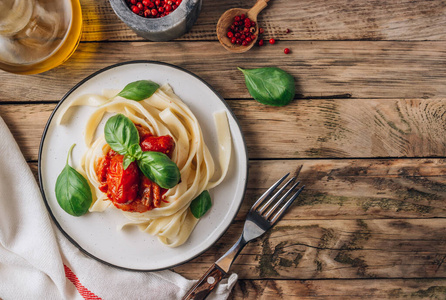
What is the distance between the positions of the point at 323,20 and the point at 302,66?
292mm

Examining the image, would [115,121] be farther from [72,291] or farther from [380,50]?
[380,50]

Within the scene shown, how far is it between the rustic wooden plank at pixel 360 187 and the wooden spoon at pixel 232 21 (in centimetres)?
66

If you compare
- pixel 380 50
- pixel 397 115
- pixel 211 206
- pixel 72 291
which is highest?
pixel 380 50

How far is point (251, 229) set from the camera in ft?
7.01

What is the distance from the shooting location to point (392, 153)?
2.25m

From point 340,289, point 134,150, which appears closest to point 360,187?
point 340,289

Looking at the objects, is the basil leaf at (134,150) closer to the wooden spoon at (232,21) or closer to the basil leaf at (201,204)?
the basil leaf at (201,204)

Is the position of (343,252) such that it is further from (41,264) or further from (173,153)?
(41,264)

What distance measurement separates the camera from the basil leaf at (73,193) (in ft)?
6.32

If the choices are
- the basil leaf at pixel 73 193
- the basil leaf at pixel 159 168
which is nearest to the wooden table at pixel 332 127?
the basil leaf at pixel 73 193

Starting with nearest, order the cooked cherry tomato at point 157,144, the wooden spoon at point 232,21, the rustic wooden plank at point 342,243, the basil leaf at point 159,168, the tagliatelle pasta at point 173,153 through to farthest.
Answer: the basil leaf at point 159,168, the cooked cherry tomato at point 157,144, the tagliatelle pasta at point 173,153, the wooden spoon at point 232,21, the rustic wooden plank at point 342,243

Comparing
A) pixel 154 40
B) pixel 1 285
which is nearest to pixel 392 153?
pixel 154 40

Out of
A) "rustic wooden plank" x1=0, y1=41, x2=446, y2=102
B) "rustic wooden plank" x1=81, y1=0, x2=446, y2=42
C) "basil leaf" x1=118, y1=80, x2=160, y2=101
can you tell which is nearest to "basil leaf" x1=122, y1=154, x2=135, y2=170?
"basil leaf" x1=118, y1=80, x2=160, y2=101

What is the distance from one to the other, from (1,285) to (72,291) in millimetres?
385
